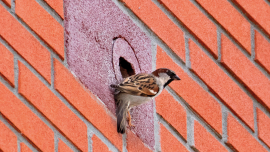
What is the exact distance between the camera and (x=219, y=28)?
8.51 ft

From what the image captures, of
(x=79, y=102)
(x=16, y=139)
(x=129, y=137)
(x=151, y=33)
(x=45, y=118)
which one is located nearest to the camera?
(x=16, y=139)

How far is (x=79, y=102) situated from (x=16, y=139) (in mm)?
309

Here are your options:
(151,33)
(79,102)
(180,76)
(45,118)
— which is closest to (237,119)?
(180,76)

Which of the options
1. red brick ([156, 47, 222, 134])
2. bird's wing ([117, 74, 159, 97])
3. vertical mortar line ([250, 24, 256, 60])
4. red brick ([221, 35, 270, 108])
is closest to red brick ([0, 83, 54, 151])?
bird's wing ([117, 74, 159, 97])

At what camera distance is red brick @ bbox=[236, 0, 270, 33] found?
2.66 m

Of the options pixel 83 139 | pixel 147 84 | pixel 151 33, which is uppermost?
pixel 151 33

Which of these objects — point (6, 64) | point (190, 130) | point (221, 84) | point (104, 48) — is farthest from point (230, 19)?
point (6, 64)

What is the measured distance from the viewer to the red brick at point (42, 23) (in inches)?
78.3

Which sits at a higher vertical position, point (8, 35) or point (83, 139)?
point (8, 35)

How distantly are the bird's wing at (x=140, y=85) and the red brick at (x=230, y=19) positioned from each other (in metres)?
0.33

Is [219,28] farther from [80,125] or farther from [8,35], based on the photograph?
[8,35]

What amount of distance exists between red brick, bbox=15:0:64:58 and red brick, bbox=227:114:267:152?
2.44 feet

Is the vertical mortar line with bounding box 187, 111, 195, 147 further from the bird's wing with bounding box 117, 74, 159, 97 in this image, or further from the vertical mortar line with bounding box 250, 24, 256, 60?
the vertical mortar line with bounding box 250, 24, 256, 60

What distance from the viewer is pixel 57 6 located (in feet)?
6.93
